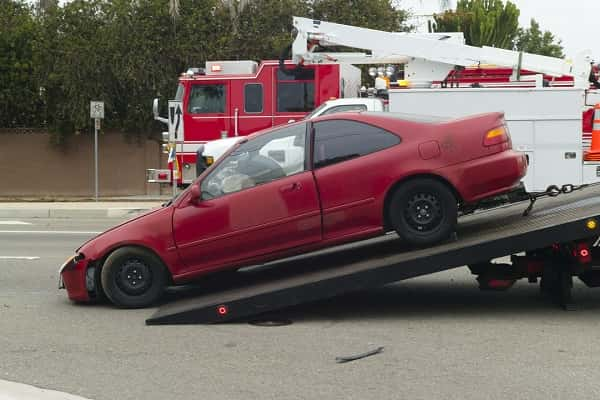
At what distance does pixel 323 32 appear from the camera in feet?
56.6

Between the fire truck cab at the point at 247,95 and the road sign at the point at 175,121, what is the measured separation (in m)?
0.08

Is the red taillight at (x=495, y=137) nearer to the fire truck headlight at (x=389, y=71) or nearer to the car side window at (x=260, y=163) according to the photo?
the car side window at (x=260, y=163)

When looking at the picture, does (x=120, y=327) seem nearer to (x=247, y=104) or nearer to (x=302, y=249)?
(x=302, y=249)

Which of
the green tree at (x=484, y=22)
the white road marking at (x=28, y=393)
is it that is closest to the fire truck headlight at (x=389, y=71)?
the white road marking at (x=28, y=393)

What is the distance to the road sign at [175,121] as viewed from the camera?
18.0 metres

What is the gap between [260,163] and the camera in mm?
8586

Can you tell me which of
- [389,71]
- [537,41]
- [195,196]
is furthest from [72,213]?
[537,41]

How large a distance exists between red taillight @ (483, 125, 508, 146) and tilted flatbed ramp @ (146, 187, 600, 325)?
2.62ft

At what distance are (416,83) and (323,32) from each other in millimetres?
2048

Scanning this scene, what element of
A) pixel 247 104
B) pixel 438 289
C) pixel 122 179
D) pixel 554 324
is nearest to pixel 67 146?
pixel 122 179

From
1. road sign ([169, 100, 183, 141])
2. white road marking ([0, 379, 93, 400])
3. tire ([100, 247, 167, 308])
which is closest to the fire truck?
road sign ([169, 100, 183, 141])

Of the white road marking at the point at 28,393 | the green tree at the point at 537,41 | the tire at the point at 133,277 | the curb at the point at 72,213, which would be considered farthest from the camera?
Answer: the green tree at the point at 537,41

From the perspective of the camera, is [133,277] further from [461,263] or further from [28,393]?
[461,263]

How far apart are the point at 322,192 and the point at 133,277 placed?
2089 millimetres
